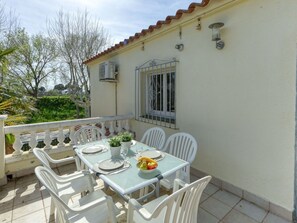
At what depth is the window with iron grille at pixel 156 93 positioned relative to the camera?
4.23 metres

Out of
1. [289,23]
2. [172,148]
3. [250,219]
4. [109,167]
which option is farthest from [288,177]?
[109,167]

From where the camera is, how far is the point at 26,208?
2.65m

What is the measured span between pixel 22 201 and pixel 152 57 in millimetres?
4055

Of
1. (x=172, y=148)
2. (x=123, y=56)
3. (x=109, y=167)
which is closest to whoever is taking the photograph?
(x=109, y=167)

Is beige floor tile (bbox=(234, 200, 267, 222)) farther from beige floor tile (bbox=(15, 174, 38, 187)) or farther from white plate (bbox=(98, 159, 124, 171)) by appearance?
beige floor tile (bbox=(15, 174, 38, 187))

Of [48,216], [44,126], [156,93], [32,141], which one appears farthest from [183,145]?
[32,141]

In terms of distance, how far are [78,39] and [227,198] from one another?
34.8 ft

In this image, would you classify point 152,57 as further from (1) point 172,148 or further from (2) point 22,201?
(2) point 22,201

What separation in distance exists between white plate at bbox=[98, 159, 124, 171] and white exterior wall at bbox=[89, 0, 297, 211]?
195cm

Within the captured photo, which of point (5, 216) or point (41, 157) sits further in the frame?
point (5, 216)

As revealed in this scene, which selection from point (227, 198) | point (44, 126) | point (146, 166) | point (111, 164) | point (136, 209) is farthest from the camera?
point (44, 126)

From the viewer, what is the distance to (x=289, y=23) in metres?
2.26

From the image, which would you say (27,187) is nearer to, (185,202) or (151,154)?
(151,154)

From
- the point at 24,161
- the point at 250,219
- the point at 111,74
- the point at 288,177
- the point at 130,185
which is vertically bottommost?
the point at 250,219
